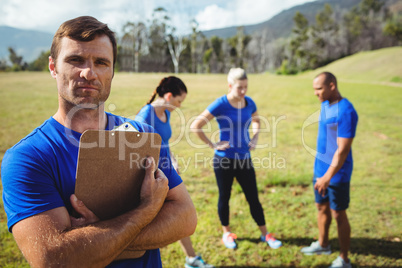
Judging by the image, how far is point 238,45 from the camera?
70.6 m

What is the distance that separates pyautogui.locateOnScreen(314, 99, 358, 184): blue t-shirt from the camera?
2.91 m

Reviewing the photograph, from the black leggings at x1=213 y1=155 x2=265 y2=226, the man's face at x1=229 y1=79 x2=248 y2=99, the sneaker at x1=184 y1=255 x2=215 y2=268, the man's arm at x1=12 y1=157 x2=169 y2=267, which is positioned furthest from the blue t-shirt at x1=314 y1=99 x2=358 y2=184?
the man's arm at x1=12 y1=157 x2=169 y2=267

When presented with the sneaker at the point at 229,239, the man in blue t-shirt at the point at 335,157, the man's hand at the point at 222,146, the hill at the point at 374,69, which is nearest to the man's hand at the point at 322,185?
the man in blue t-shirt at the point at 335,157

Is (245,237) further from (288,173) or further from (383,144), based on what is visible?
(383,144)

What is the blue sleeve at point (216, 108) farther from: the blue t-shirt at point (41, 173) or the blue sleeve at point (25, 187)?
the blue sleeve at point (25, 187)

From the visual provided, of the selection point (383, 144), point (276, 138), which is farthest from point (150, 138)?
point (383, 144)

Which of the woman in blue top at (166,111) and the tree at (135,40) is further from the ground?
the tree at (135,40)

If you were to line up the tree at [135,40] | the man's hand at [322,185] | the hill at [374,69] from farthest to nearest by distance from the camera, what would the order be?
the tree at [135,40]
the hill at [374,69]
the man's hand at [322,185]

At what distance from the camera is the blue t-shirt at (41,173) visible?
112 centimetres

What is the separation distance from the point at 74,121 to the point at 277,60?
8983 cm

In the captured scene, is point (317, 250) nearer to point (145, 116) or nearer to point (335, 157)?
point (335, 157)

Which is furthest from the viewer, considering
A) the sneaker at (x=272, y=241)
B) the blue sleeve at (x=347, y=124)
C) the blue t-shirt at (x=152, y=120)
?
the sneaker at (x=272, y=241)

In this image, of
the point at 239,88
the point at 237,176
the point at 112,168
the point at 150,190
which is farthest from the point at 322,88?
the point at 112,168

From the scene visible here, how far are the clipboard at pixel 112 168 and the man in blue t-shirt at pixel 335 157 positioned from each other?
2475 mm
